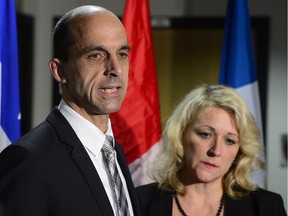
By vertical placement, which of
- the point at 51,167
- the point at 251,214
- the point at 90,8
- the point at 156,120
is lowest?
the point at 251,214

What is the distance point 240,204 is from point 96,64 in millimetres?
845

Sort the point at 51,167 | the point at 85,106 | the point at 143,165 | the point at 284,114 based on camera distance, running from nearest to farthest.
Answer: the point at 51,167, the point at 85,106, the point at 143,165, the point at 284,114

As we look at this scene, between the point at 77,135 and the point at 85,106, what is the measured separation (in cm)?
7

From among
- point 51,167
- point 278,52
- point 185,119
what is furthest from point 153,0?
point 51,167

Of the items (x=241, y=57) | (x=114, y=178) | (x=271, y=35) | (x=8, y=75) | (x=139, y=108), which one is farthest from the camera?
(x=271, y=35)

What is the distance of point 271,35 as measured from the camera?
2.96 metres

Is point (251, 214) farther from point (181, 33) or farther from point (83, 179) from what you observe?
point (181, 33)

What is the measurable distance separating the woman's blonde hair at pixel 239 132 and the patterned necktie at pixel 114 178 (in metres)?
0.56

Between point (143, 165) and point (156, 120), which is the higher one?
point (156, 120)

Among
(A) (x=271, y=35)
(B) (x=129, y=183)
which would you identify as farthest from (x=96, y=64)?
(A) (x=271, y=35)

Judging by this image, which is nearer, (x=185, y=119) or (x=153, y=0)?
(x=185, y=119)

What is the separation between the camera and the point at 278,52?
116 inches

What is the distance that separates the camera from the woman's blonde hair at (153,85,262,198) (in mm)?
1791

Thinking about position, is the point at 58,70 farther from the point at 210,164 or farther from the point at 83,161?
the point at 210,164
